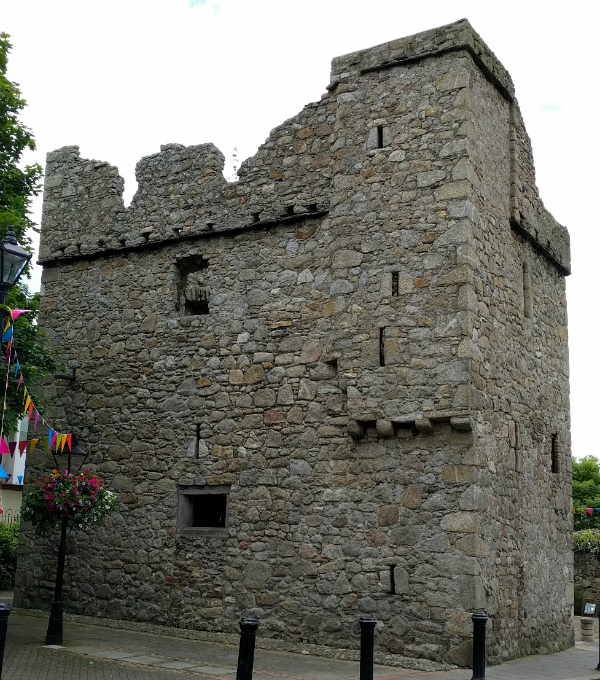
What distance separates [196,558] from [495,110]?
7481 mm

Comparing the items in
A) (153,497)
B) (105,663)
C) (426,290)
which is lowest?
(105,663)

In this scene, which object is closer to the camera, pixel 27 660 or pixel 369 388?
pixel 27 660

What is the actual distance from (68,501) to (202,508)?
7.02 feet

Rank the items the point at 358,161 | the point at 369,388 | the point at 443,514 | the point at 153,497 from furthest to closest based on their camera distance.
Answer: the point at 153,497 → the point at 358,161 → the point at 369,388 → the point at 443,514

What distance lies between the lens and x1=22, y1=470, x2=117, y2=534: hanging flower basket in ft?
36.3

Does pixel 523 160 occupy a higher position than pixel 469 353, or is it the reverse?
pixel 523 160

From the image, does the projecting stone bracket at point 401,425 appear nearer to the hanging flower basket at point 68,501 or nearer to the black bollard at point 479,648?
the black bollard at point 479,648

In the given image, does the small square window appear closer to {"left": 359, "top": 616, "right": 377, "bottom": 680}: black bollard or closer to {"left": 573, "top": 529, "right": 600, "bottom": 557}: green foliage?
{"left": 359, "top": 616, "right": 377, "bottom": 680}: black bollard

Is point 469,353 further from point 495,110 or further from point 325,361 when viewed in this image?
point 495,110

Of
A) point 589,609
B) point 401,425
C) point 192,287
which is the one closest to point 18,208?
point 192,287

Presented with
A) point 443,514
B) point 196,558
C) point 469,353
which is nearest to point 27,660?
point 196,558

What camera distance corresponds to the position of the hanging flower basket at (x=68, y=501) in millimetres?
11062

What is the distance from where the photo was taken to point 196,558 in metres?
12.0

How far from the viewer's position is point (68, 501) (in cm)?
1103
